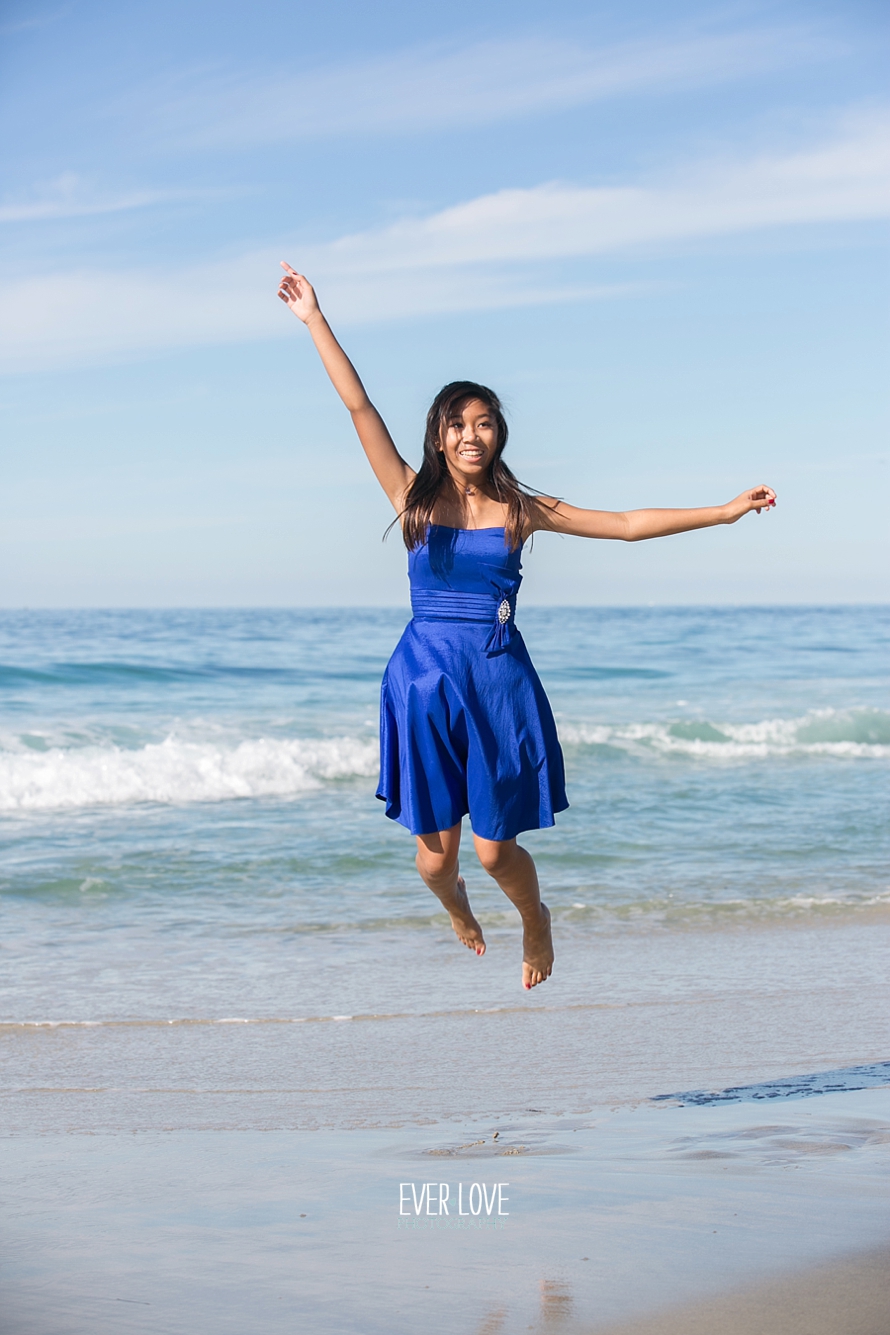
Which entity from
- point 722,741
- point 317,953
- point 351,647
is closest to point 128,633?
point 351,647

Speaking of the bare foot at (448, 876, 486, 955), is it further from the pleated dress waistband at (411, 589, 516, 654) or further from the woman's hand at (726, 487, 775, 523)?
the woman's hand at (726, 487, 775, 523)

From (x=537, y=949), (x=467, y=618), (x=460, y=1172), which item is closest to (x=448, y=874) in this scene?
(x=537, y=949)

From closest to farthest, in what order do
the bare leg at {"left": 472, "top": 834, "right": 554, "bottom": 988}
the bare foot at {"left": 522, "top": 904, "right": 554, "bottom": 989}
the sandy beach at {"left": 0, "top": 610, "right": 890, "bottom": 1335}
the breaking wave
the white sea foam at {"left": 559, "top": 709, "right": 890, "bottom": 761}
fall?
the sandy beach at {"left": 0, "top": 610, "right": 890, "bottom": 1335}, the bare leg at {"left": 472, "top": 834, "right": 554, "bottom": 988}, the bare foot at {"left": 522, "top": 904, "right": 554, "bottom": 989}, the breaking wave, the white sea foam at {"left": 559, "top": 709, "right": 890, "bottom": 761}

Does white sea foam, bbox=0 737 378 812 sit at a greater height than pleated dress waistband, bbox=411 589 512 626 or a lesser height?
lesser

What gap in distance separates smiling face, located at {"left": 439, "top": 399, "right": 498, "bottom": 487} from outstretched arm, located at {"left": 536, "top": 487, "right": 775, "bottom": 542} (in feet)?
0.91

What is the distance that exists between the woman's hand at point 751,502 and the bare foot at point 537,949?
1599 mm

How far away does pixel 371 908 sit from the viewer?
27.8 feet

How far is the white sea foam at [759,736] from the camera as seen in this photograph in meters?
17.5

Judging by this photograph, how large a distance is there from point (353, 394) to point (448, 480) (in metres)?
0.43

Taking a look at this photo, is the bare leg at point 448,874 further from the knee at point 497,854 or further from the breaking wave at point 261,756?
the breaking wave at point 261,756

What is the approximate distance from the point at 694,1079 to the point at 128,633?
28.1m

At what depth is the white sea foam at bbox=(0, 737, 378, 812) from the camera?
13.4 meters

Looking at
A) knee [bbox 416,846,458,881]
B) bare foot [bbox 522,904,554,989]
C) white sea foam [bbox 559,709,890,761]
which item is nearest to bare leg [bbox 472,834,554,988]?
bare foot [bbox 522,904,554,989]

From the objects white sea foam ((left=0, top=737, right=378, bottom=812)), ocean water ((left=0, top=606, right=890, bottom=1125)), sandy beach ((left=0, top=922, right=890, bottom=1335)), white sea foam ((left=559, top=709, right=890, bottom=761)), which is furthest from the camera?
white sea foam ((left=559, top=709, right=890, bottom=761))
